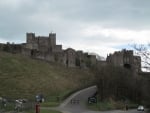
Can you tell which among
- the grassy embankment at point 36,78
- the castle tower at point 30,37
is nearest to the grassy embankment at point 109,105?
the grassy embankment at point 36,78

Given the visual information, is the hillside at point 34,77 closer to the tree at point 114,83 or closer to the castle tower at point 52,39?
the tree at point 114,83

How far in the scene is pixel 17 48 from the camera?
14725cm

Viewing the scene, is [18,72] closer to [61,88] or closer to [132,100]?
[61,88]

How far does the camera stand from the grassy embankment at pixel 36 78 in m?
106

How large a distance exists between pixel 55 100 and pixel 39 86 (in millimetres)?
19954

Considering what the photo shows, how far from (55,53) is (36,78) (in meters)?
34.7

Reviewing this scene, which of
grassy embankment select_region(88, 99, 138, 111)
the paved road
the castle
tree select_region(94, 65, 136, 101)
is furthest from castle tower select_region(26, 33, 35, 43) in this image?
grassy embankment select_region(88, 99, 138, 111)

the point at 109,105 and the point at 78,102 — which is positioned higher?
the point at 78,102

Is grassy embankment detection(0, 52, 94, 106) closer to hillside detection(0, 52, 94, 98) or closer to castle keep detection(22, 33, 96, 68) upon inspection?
hillside detection(0, 52, 94, 98)

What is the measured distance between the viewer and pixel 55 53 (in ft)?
514

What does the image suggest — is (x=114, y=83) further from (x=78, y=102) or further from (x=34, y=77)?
(x=34, y=77)

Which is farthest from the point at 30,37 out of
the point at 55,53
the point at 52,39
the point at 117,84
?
the point at 117,84

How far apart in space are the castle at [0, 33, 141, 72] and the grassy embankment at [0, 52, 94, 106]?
7.13 meters

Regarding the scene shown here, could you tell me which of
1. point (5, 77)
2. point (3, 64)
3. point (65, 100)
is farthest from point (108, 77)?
point (3, 64)
